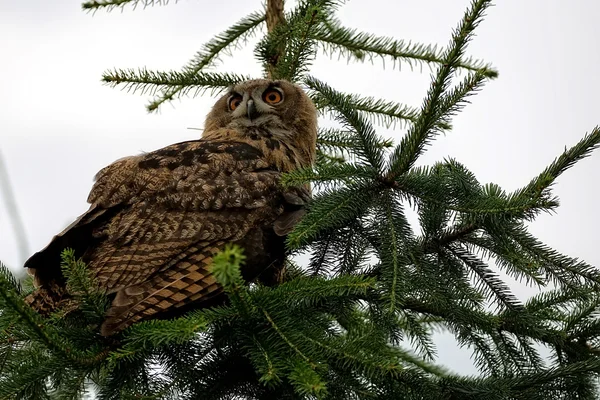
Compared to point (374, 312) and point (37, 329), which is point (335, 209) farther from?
point (37, 329)

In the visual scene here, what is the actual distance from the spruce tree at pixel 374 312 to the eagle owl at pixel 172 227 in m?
0.17

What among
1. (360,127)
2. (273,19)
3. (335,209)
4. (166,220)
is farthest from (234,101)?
(335,209)

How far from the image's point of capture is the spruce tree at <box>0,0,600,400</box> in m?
1.96

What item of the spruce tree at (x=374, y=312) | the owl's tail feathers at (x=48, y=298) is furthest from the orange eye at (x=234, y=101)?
the owl's tail feathers at (x=48, y=298)

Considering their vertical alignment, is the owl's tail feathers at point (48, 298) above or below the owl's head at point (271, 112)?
below

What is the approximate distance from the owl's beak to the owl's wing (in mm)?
436

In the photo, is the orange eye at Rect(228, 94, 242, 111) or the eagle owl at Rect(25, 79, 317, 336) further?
the orange eye at Rect(228, 94, 242, 111)

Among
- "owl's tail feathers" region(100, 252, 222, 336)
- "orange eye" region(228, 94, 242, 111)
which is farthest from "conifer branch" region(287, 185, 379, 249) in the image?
"orange eye" region(228, 94, 242, 111)

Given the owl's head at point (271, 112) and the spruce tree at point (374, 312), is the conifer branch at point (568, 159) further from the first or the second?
the owl's head at point (271, 112)

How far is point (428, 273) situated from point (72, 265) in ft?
3.70

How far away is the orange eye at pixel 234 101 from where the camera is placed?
3706mm

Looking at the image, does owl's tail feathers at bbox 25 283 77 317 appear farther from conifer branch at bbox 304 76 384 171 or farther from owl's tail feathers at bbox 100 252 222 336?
conifer branch at bbox 304 76 384 171

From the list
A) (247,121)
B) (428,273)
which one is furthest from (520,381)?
(247,121)

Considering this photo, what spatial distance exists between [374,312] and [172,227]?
88cm
